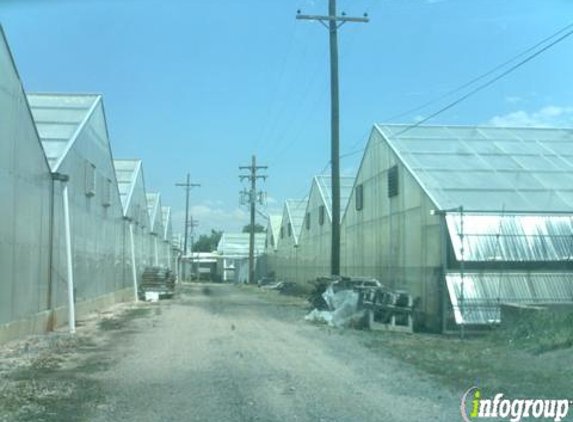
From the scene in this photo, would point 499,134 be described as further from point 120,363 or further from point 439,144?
point 120,363

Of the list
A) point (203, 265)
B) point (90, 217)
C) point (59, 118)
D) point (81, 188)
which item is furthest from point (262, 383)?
point (203, 265)

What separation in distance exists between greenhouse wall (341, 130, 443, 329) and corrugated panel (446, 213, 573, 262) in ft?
2.15

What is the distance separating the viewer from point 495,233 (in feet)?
68.7

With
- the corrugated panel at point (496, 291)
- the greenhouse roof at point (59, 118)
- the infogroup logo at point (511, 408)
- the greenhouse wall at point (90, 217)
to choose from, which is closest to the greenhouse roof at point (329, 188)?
the greenhouse wall at point (90, 217)

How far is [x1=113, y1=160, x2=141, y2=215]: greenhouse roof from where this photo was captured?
41.1m

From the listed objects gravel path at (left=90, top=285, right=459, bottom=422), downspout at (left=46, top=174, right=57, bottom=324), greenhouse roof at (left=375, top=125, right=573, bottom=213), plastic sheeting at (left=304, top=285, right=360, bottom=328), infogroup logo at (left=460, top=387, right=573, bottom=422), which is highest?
greenhouse roof at (left=375, top=125, right=573, bottom=213)

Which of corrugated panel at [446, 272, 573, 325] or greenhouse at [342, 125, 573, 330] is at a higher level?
greenhouse at [342, 125, 573, 330]

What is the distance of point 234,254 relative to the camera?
4181 inches

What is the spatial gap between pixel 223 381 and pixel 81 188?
15.5 meters

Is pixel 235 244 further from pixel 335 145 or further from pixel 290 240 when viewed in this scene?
pixel 335 145

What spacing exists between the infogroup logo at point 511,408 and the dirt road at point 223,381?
0.23 metres

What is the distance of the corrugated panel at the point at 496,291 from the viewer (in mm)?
19344

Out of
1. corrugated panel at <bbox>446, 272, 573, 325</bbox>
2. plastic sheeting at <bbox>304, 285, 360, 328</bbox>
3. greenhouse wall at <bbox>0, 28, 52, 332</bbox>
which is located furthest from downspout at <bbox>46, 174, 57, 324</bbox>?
corrugated panel at <bbox>446, 272, 573, 325</bbox>

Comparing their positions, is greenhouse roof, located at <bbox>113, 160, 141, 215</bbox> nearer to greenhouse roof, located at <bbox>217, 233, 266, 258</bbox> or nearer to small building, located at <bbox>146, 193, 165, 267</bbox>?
small building, located at <bbox>146, 193, 165, 267</bbox>
